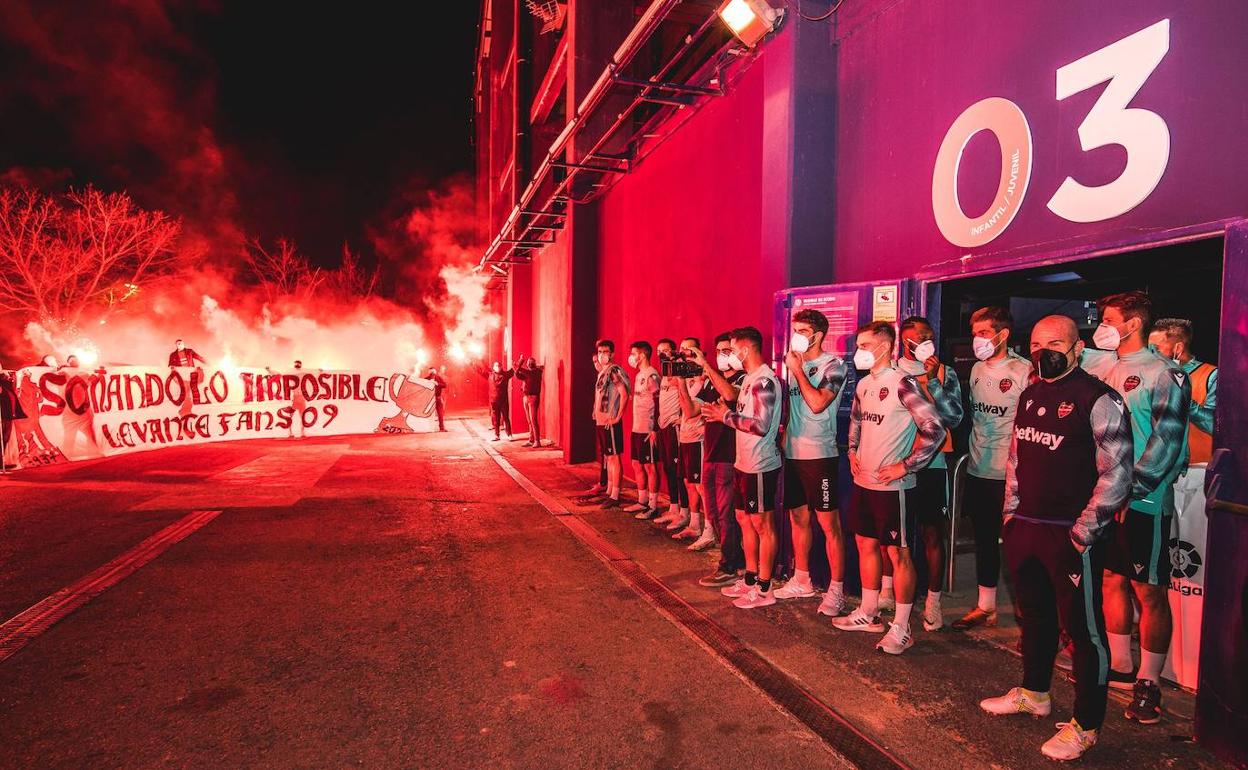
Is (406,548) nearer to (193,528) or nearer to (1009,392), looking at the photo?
(193,528)

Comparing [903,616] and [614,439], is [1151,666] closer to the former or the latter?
[903,616]

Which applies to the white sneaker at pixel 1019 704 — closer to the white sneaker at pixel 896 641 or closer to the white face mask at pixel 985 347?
the white sneaker at pixel 896 641

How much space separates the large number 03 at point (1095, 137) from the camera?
398 cm

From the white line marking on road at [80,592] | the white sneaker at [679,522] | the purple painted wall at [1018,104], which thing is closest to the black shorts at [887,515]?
the purple painted wall at [1018,104]

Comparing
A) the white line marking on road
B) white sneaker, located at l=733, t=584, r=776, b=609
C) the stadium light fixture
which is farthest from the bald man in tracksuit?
the white line marking on road

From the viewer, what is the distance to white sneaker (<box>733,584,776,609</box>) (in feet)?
16.8

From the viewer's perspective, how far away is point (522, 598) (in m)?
5.16

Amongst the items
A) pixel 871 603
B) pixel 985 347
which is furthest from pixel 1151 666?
pixel 985 347

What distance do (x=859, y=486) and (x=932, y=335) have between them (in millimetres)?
1256

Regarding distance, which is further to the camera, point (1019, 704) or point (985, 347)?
point (985, 347)

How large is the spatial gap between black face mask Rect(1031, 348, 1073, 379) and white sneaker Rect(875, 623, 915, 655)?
6.53ft

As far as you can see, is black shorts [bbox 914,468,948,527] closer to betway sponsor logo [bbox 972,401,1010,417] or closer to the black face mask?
betway sponsor logo [bbox 972,401,1010,417]

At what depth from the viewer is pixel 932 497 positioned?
16.1ft

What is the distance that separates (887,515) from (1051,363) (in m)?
1.58
